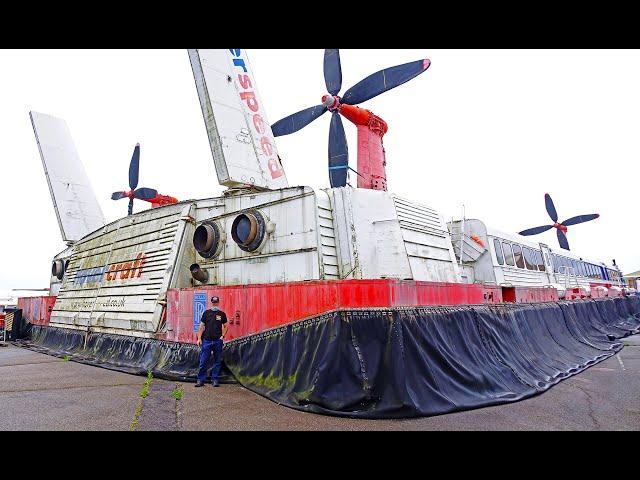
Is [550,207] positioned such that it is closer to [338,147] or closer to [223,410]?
[338,147]

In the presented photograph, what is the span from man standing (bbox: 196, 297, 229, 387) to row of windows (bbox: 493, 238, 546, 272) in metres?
9.54

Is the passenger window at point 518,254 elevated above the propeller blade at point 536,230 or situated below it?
below

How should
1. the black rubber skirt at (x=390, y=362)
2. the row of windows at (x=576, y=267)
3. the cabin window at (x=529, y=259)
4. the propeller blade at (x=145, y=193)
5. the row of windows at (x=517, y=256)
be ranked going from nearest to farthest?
the black rubber skirt at (x=390, y=362)
the row of windows at (x=517, y=256)
the cabin window at (x=529, y=259)
the row of windows at (x=576, y=267)
the propeller blade at (x=145, y=193)

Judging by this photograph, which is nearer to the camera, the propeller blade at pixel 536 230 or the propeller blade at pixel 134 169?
the propeller blade at pixel 134 169

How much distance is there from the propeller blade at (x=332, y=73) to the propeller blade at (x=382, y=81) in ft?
1.38

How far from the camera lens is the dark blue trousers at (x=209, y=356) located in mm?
6395

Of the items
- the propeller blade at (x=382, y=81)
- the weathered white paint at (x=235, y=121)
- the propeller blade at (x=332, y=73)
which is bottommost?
the weathered white paint at (x=235, y=121)

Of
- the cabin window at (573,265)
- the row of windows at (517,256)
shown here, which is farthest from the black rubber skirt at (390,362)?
the cabin window at (573,265)

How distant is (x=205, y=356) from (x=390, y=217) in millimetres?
4081

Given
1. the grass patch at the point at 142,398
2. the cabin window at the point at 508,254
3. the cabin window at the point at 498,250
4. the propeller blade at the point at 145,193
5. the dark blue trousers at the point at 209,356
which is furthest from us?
the propeller blade at the point at 145,193

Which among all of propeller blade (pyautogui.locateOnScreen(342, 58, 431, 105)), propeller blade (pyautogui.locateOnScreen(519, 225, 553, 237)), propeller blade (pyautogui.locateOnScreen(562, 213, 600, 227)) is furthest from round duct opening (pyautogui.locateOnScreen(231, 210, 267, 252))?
propeller blade (pyautogui.locateOnScreen(562, 213, 600, 227))

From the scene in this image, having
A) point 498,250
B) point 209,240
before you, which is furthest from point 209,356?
point 498,250

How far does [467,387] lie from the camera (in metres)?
5.13

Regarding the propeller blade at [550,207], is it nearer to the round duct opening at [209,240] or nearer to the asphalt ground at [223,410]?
the asphalt ground at [223,410]
